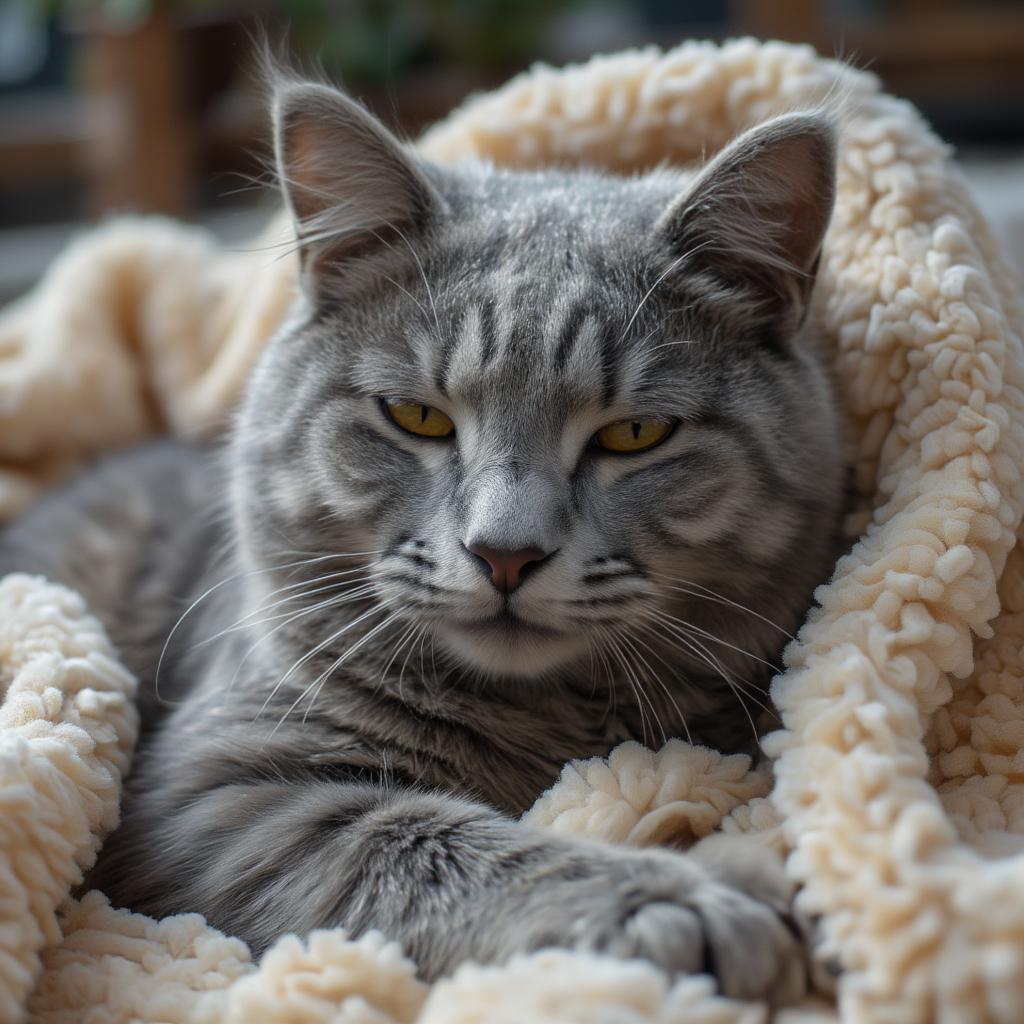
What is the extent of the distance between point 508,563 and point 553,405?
0.18 metres

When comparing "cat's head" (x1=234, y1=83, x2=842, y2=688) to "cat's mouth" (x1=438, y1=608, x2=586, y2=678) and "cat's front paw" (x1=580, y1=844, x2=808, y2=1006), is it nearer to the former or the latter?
"cat's mouth" (x1=438, y1=608, x2=586, y2=678)

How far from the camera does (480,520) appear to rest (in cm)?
107

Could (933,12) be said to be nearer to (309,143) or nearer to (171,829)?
(309,143)

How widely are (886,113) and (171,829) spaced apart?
1.20 m

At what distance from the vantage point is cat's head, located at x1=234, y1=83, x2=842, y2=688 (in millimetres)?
1129

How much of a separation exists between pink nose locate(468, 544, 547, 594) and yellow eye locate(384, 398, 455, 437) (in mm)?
184

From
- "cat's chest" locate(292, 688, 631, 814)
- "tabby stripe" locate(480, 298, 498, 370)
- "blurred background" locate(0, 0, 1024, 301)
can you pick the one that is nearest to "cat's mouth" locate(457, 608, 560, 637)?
"cat's chest" locate(292, 688, 631, 814)

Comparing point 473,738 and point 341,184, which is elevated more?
point 341,184

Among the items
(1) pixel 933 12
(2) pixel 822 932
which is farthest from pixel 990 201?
(1) pixel 933 12

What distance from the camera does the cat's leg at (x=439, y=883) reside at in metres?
0.89

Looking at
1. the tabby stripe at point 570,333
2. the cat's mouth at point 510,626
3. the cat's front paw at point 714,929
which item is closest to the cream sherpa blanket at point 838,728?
the cat's front paw at point 714,929

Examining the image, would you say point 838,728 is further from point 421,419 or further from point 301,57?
point 301,57

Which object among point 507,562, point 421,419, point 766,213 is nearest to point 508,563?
point 507,562

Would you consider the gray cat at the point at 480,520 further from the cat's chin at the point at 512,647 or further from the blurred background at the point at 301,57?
the blurred background at the point at 301,57
